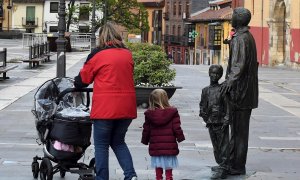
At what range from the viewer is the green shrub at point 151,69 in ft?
55.3

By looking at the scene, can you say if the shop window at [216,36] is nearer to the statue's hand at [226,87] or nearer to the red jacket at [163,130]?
the statue's hand at [226,87]

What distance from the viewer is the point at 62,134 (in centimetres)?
838

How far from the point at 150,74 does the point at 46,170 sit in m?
8.48


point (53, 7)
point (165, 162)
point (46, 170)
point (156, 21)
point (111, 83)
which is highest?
point (53, 7)

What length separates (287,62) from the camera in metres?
43.1

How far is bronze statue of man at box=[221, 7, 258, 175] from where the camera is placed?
8.66 m

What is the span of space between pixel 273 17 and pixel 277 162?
120ft

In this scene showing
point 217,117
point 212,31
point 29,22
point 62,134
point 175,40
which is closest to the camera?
point 62,134

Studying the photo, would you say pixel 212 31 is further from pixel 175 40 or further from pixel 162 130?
pixel 162 130

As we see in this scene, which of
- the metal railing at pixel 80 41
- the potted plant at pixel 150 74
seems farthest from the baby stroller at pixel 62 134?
the metal railing at pixel 80 41

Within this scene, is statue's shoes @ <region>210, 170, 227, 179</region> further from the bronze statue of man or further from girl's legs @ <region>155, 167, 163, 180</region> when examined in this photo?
girl's legs @ <region>155, 167, 163, 180</region>

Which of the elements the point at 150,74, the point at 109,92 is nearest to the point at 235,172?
the point at 109,92

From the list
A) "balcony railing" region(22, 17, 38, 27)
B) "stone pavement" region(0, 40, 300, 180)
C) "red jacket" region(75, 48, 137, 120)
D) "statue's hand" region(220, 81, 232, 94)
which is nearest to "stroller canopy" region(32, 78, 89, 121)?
"red jacket" region(75, 48, 137, 120)

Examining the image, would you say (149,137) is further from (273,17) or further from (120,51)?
(273,17)
